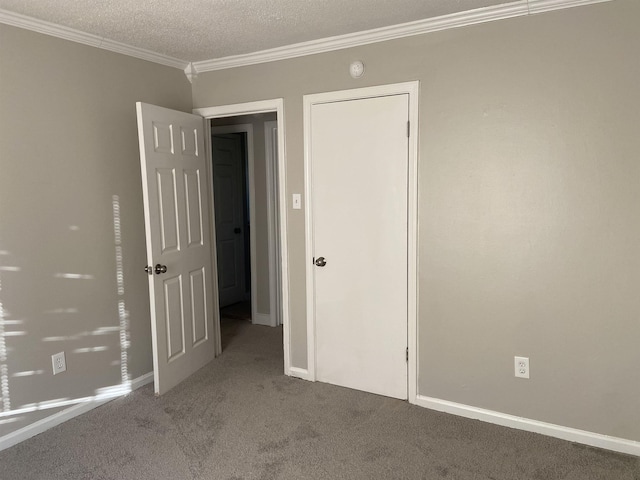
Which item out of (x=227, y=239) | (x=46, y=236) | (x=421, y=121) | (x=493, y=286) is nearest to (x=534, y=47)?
(x=421, y=121)

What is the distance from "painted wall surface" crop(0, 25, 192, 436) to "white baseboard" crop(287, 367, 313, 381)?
40.5 inches

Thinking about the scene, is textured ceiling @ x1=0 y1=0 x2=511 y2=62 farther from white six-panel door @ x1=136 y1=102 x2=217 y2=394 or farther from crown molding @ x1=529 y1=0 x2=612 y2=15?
white six-panel door @ x1=136 y1=102 x2=217 y2=394

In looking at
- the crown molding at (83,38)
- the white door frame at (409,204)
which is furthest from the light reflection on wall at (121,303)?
the white door frame at (409,204)

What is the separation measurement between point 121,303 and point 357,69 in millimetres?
2174

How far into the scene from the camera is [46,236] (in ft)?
8.56

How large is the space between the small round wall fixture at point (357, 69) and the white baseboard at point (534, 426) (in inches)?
81.3

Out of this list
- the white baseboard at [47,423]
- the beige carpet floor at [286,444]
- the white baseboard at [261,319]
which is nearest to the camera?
the beige carpet floor at [286,444]

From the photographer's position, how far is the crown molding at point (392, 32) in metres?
2.35

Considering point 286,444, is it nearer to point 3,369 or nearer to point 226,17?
point 3,369

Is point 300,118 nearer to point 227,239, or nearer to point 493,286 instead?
point 493,286

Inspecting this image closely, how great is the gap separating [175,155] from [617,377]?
2942mm

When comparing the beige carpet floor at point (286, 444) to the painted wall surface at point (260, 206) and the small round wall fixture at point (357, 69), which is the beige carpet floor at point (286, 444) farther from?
the small round wall fixture at point (357, 69)

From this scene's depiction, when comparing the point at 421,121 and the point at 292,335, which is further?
the point at 292,335

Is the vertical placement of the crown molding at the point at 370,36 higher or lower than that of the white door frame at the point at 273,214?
higher
